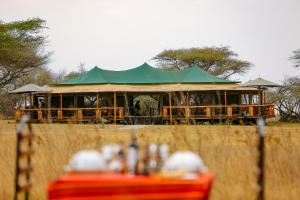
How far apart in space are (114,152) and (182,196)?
438 mm

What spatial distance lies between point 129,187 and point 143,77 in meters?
24.0

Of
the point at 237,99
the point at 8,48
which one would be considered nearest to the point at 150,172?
the point at 237,99

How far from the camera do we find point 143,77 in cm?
2636

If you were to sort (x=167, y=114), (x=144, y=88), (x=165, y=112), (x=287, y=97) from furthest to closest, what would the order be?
(x=287, y=97) < (x=144, y=88) < (x=167, y=114) < (x=165, y=112)

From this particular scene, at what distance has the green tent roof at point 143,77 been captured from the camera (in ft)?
83.6

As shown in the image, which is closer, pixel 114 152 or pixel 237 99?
pixel 114 152

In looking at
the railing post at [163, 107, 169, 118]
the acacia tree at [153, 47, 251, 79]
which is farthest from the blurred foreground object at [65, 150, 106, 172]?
the acacia tree at [153, 47, 251, 79]

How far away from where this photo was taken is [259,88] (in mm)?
23141

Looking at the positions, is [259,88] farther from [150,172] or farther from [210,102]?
[150,172]

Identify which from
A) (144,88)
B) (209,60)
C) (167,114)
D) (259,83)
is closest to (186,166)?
(259,83)

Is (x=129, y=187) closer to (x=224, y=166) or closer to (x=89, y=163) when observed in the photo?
(x=89, y=163)

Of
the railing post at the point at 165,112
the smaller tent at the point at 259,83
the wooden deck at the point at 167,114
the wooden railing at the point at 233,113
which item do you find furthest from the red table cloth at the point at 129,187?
the smaller tent at the point at 259,83

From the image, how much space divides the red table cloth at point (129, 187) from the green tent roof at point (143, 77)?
2248 centimetres

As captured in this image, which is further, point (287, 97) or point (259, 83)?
point (287, 97)
